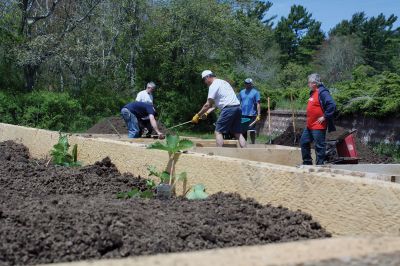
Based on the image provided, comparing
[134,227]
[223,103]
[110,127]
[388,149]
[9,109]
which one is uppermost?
[9,109]

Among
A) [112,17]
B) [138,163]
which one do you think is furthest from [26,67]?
[138,163]

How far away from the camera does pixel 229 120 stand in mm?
10859

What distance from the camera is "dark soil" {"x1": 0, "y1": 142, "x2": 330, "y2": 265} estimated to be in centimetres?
369

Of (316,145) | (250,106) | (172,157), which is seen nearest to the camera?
(172,157)

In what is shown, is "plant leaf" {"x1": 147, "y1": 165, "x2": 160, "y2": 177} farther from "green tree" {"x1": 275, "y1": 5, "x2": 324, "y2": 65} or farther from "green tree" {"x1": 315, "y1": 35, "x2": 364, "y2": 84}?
"green tree" {"x1": 275, "y1": 5, "x2": 324, "y2": 65}

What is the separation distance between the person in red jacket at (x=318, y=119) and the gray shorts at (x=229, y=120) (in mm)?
1477

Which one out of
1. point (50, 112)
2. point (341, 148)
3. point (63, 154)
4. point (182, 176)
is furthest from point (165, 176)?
point (50, 112)

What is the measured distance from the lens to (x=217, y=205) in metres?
5.00

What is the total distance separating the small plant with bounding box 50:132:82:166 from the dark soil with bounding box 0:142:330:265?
3.15 m

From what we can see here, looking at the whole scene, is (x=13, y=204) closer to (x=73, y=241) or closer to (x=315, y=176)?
(x=73, y=241)

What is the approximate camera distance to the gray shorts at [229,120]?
10805 millimetres

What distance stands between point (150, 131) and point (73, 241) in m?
→ 10.4

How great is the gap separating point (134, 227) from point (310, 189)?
4.51ft

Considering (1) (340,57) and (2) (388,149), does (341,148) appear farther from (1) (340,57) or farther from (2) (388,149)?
(1) (340,57)
